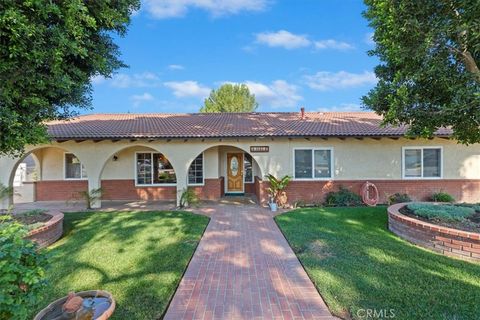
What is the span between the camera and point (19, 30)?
4605mm

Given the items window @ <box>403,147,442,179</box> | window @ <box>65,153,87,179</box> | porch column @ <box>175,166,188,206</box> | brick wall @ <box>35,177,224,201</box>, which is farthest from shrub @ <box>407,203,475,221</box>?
window @ <box>65,153,87,179</box>

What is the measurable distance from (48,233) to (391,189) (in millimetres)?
12812

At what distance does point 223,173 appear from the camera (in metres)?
15.5

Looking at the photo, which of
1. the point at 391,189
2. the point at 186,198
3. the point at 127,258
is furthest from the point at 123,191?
the point at 391,189

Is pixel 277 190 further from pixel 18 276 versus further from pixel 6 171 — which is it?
pixel 6 171

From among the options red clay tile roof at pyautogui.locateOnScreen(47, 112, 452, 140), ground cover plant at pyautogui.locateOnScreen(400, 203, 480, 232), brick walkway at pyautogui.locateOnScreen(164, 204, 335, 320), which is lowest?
brick walkway at pyautogui.locateOnScreen(164, 204, 335, 320)

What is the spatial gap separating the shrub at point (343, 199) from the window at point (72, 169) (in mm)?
12176

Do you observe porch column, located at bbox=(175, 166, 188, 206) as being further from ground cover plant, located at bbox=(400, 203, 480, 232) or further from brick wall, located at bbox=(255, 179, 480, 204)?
ground cover plant, located at bbox=(400, 203, 480, 232)

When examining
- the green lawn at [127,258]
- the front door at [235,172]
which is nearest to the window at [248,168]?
the front door at [235,172]

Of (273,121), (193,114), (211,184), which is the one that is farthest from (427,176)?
(193,114)

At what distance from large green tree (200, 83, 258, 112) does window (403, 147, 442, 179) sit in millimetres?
28991

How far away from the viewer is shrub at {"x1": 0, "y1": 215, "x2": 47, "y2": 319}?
91.7 inches

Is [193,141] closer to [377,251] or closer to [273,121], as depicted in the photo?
[273,121]

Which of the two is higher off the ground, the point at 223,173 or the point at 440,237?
the point at 223,173
